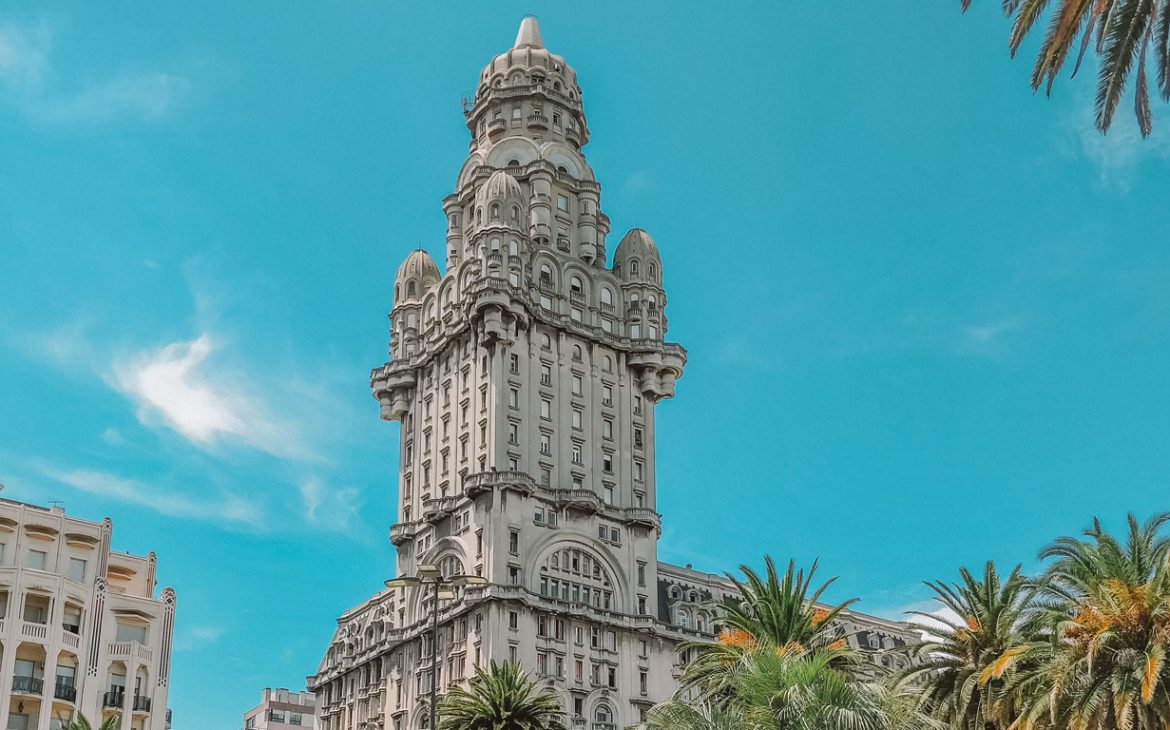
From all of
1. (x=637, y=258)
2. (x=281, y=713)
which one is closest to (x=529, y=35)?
(x=637, y=258)

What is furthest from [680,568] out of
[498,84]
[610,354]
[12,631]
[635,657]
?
[12,631]

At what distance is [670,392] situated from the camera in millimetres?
109250

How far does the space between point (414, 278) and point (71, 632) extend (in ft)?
177

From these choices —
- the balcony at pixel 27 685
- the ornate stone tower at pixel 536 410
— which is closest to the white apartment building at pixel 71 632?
the balcony at pixel 27 685

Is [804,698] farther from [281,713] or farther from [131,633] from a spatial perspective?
[281,713]

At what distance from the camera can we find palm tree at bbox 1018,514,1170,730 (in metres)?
40.7

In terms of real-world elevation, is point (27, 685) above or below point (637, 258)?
below

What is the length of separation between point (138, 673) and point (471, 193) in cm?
5643

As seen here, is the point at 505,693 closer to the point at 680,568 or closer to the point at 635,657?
the point at 635,657

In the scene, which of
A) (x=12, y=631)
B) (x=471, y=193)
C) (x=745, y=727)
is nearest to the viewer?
(x=745, y=727)

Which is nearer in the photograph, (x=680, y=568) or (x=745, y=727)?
(x=745, y=727)

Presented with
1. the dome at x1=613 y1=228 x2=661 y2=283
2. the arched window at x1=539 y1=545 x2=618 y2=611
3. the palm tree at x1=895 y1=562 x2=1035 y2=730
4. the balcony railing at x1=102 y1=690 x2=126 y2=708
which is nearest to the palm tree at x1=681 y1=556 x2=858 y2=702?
the palm tree at x1=895 y1=562 x2=1035 y2=730

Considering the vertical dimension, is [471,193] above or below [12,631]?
above

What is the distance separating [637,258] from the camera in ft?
372
